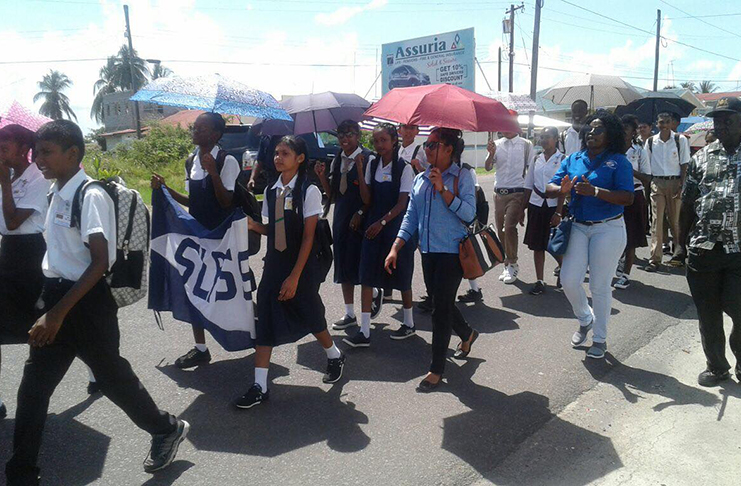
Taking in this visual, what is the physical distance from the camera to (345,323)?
5.63 meters

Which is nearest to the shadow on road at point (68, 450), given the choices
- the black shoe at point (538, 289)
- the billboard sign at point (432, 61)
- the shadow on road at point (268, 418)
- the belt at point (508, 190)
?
the shadow on road at point (268, 418)

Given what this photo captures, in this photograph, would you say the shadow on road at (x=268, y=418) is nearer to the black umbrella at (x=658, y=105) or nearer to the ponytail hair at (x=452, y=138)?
the ponytail hair at (x=452, y=138)

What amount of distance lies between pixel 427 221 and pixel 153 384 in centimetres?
228

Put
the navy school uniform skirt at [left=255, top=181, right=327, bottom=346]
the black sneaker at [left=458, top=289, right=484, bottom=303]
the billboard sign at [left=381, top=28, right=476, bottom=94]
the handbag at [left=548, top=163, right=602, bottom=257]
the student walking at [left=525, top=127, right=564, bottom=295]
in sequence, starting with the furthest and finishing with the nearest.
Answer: the billboard sign at [left=381, top=28, right=476, bottom=94] → the student walking at [left=525, top=127, right=564, bottom=295] → the black sneaker at [left=458, top=289, right=484, bottom=303] → the handbag at [left=548, top=163, right=602, bottom=257] → the navy school uniform skirt at [left=255, top=181, right=327, bottom=346]

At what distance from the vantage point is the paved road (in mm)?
3307

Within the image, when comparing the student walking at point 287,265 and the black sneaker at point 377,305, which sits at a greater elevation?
the student walking at point 287,265

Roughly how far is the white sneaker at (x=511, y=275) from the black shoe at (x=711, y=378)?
3040 millimetres

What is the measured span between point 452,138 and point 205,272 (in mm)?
1991

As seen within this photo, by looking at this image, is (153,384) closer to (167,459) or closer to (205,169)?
(167,459)

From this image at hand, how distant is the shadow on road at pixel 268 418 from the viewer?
3562 mm

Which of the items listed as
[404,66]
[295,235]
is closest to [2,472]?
[295,235]

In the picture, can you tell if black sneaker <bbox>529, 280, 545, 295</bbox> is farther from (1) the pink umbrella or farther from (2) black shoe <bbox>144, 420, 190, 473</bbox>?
(1) the pink umbrella

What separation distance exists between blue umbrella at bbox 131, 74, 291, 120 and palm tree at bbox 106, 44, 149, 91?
46361mm

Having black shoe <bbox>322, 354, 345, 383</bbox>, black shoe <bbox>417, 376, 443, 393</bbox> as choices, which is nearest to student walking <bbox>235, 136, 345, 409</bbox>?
black shoe <bbox>322, 354, 345, 383</bbox>
